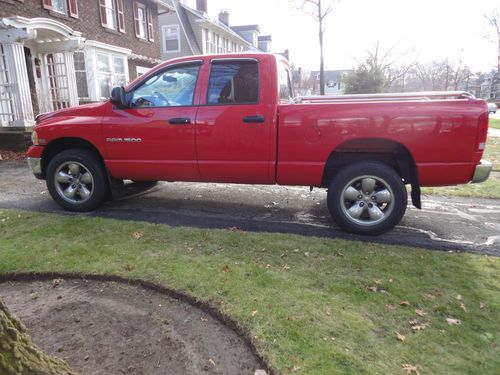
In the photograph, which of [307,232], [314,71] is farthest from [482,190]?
[314,71]

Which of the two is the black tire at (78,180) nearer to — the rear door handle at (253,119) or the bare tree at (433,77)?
the rear door handle at (253,119)

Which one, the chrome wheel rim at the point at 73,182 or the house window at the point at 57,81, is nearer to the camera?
the chrome wheel rim at the point at 73,182

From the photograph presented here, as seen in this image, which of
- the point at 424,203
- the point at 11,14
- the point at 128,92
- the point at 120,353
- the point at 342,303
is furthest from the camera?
the point at 11,14

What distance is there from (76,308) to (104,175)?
2.66m

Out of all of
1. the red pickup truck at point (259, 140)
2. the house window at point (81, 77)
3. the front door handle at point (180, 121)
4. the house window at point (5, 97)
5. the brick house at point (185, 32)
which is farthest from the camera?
the brick house at point (185, 32)

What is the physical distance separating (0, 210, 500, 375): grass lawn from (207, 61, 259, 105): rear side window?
1635 millimetres

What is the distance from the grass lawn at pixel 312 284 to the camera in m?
2.38

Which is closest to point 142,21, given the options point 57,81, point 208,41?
point 57,81

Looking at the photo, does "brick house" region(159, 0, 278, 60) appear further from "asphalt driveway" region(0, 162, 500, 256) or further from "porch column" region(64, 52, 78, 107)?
"asphalt driveway" region(0, 162, 500, 256)

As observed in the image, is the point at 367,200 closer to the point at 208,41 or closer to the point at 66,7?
the point at 66,7

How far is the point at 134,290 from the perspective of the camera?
3.22 meters

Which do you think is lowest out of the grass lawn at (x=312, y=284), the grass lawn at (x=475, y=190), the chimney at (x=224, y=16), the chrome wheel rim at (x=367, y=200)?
the grass lawn at (x=475, y=190)

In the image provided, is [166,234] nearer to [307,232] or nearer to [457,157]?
[307,232]

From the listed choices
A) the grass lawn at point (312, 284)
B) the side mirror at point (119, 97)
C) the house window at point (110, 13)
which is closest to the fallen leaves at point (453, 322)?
the grass lawn at point (312, 284)
